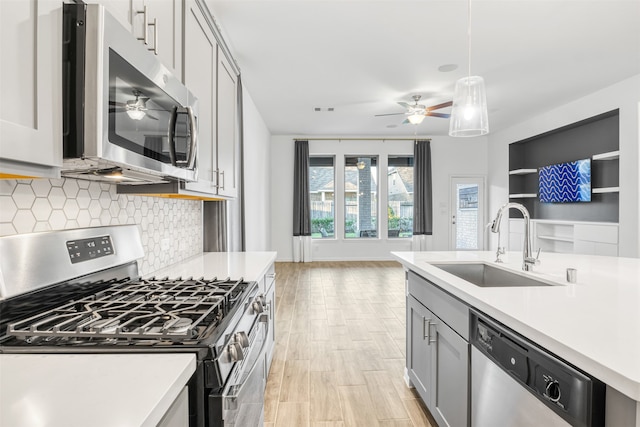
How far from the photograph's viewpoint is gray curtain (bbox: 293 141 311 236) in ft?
25.1

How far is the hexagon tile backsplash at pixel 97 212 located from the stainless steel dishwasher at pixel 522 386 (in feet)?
5.16

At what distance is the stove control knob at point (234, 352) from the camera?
38.3 inches

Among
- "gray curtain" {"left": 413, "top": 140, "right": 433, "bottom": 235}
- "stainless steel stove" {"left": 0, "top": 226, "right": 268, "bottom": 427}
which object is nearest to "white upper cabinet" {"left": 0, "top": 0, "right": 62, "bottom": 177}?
"stainless steel stove" {"left": 0, "top": 226, "right": 268, "bottom": 427}

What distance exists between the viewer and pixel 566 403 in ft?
2.86

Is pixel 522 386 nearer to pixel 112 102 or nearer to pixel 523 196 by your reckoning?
pixel 112 102

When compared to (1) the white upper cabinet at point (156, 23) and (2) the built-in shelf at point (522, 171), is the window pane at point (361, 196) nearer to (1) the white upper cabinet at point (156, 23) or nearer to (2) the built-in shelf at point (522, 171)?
(2) the built-in shelf at point (522, 171)

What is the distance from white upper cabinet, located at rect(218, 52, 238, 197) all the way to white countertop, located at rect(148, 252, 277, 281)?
454 millimetres

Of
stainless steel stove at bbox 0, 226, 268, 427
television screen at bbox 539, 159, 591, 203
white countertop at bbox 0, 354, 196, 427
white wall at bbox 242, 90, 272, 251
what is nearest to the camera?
white countertop at bbox 0, 354, 196, 427

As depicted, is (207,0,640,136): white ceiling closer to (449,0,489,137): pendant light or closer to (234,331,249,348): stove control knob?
(449,0,489,137): pendant light

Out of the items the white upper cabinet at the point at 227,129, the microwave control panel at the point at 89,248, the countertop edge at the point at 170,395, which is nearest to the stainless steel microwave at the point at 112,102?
the microwave control panel at the point at 89,248

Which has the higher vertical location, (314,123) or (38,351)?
(314,123)

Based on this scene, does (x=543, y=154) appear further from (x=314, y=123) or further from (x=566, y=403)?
(x=566, y=403)

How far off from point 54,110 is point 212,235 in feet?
6.85

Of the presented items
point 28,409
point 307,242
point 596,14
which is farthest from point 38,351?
point 307,242
